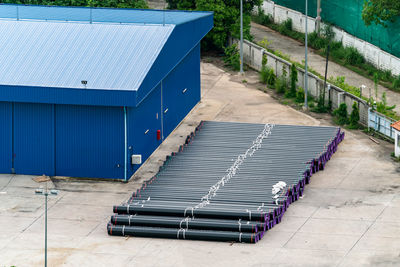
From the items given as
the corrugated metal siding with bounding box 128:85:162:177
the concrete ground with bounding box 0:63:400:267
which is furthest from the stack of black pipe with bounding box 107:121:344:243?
the corrugated metal siding with bounding box 128:85:162:177

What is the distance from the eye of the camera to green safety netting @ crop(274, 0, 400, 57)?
74500 millimetres

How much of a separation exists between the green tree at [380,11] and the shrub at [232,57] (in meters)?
9.74

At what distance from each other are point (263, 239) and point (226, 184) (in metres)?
5.94

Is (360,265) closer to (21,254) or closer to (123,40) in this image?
(21,254)

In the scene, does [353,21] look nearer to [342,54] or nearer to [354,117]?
[342,54]

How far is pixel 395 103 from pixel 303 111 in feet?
20.8

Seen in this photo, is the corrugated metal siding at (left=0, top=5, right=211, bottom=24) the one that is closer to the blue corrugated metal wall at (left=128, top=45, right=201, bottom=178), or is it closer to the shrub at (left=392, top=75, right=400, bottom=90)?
the blue corrugated metal wall at (left=128, top=45, right=201, bottom=178)

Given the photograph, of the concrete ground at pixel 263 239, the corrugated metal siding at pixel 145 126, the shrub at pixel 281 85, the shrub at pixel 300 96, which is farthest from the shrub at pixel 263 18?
the corrugated metal siding at pixel 145 126

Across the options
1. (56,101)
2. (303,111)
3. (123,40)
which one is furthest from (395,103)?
(56,101)

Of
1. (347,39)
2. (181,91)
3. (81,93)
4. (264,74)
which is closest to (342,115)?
(264,74)

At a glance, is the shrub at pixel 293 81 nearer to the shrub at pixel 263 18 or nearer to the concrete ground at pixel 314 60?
the concrete ground at pixel 314 60

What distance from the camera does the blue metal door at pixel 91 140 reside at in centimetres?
5288

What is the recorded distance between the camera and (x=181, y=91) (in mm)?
63281

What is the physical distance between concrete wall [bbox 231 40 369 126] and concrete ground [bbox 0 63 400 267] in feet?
12.2
